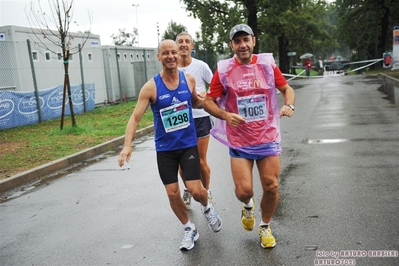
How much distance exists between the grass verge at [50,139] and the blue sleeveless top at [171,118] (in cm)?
455

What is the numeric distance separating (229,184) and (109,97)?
16913 mm

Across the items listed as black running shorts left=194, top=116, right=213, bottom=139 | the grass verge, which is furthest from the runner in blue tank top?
the grass verge

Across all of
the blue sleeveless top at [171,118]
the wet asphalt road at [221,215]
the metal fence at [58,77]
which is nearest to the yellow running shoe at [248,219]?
the wet asphalt road at [221,215]

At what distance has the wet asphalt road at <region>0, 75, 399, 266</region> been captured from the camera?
398 cm

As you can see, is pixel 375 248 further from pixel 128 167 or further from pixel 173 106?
pixel 128 167

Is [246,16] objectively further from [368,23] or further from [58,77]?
[58,77]

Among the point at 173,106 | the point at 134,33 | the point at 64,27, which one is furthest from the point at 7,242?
the point at 134,33

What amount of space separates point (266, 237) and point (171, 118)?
1471mm

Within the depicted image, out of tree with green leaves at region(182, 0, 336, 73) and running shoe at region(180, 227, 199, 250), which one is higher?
tree with green leaves at region(182, 0, 336, 73)

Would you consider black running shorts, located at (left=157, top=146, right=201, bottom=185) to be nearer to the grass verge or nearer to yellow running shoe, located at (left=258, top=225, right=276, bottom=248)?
yellow running shoe, located at (left=258, top=225, right=276, bottom=248)

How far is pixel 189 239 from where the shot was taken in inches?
164

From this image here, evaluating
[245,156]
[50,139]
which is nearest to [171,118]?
[245,156]

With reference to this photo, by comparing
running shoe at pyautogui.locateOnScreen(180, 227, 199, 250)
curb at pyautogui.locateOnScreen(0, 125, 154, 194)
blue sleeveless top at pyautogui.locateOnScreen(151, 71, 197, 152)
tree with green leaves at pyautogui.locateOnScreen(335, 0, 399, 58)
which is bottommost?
curb at pyautogui.locateOnScreen(0, 125, 154, 194)

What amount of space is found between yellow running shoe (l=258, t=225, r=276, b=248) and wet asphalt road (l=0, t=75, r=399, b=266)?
65 mm
